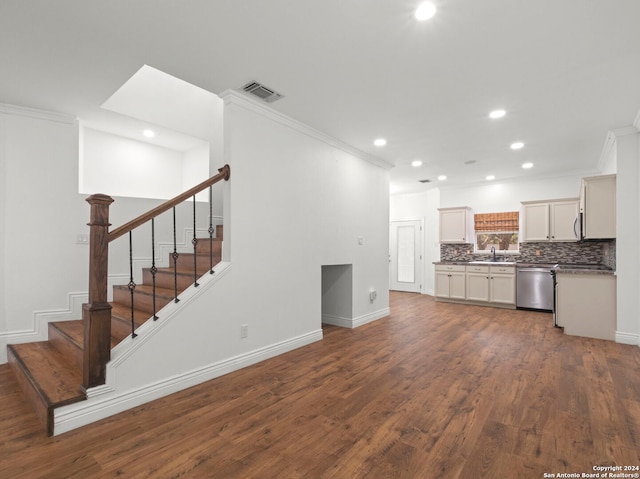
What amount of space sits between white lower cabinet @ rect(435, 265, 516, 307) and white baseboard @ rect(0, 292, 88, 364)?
6516 mm

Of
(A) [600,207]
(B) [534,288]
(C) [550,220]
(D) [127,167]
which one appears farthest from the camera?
(C) [550,220]

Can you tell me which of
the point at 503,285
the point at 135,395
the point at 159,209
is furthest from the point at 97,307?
the point at 503,285

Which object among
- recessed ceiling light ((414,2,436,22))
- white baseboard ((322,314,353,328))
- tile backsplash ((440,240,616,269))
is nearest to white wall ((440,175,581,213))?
tile backsplash ((440,240,616,269))

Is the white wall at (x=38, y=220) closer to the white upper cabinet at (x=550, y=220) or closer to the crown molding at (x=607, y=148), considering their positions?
the crown molding at (x=607, y=148)

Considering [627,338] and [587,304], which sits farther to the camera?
[587,304]

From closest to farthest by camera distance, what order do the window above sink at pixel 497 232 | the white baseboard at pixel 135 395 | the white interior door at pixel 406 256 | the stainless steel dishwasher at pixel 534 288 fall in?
the white baseboard at pixel 135 395
the stainless steel dishwasher at pixel 534 288
the window above sink at pixel 497 232
the white interior door at pixel 406 256

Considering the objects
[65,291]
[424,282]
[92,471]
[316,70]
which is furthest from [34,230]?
[424,282]

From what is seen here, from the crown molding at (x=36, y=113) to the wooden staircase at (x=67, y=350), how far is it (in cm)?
194

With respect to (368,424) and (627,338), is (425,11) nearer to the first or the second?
(368,424)

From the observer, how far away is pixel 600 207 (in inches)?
172

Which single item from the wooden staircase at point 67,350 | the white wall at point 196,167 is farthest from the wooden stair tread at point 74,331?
the white wall at point 196,167

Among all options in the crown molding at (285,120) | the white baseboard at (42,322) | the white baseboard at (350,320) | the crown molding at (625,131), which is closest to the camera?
the crown molding at (285,120)

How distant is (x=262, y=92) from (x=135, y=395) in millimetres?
2873

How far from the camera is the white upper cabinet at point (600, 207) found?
14.0ft
